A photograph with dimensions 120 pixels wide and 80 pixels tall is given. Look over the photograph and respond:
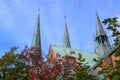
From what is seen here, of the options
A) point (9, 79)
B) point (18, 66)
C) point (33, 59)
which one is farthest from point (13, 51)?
point (33, 59)

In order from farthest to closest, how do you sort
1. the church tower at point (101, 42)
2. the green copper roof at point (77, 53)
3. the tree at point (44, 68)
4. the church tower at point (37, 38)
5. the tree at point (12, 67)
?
the church tower at point (37, 38) < the church tower at point (101, 42) < the green copper roof at point (77, 53) < the tree at point (12, 67) < the tree at point (44, 68)

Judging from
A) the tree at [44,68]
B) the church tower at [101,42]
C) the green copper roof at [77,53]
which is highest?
the church tower at [101,42]

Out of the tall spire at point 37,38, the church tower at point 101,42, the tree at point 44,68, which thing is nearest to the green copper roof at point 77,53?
the church tower at point 101,42

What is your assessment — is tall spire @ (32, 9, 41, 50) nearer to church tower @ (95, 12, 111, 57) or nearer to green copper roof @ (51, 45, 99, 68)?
green copper roof @ (51, 45, 99, 68)

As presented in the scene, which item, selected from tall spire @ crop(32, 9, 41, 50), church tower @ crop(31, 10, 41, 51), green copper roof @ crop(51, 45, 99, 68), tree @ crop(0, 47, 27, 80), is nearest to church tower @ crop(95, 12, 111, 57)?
green copper roof @ crop(51, 45, 99, 68)

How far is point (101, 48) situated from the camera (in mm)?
52219

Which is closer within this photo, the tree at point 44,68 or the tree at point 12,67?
the tree at point 44,68

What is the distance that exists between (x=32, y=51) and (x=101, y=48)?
3463cm

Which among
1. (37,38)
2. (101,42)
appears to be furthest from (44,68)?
(37,38)

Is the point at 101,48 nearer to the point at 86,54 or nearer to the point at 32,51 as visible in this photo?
the point at 86,54

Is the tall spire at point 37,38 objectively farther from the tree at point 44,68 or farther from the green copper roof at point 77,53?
the tree at point 44,68

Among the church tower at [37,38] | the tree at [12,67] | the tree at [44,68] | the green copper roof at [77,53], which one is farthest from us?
the church tower at [37,38]

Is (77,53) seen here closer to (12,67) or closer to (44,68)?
(12,67)

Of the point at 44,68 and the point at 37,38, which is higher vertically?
the point at 37,38
